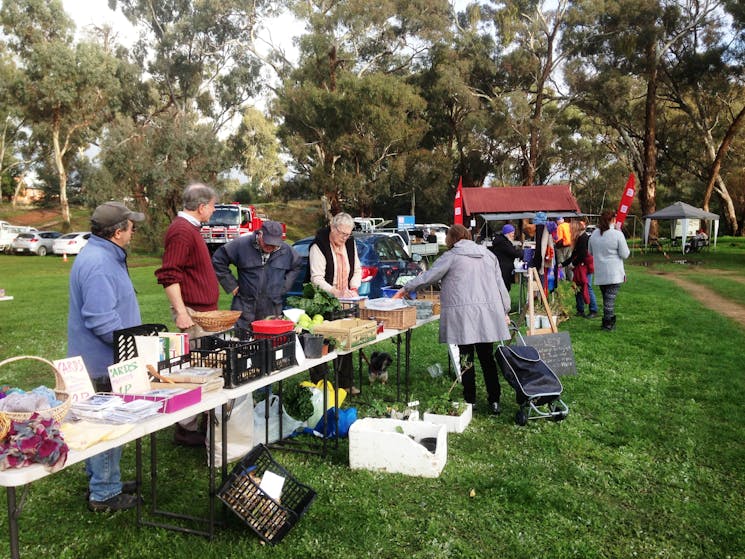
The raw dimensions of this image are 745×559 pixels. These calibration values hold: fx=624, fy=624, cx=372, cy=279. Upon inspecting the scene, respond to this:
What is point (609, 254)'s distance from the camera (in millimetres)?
8758

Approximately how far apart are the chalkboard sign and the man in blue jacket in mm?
4320

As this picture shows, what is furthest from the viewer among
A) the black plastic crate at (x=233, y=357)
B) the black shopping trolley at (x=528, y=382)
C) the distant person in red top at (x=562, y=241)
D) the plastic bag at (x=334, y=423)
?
the distant person in red top at (x=562, y=241)

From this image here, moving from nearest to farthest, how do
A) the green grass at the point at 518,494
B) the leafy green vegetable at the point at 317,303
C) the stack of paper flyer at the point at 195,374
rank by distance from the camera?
the stack of paper flyer at the point at 195,374, the green grass at the point at 518,494, the leafy green vegetable at the point at 317,303

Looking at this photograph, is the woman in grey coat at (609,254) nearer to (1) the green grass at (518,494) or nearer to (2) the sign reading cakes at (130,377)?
(1) the green grass at (518,494)

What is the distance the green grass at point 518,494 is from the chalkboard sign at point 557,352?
17cm

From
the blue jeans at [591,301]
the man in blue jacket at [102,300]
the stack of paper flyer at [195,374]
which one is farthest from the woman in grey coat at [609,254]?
the man in blue jacket at [102,300]

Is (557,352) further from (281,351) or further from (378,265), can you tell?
(281,351)

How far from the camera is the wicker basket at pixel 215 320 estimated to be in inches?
147

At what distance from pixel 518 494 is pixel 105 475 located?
2416mm

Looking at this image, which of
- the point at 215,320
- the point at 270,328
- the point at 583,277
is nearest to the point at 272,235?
the point at 215,320

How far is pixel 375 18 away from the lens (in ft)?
108

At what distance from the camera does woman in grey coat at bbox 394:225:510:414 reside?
496 centimetres

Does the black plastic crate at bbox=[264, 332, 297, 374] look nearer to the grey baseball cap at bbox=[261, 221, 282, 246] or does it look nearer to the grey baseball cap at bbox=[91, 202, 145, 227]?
the grey baseball cap at bbox=[91, 202, 145, 227]

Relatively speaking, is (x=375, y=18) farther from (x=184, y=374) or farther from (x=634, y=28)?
(x=184, y=374)
